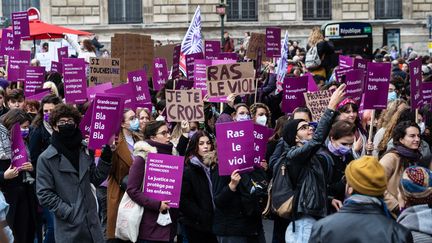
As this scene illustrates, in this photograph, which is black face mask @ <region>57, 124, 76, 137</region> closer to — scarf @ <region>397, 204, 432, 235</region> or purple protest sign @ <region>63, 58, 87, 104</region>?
scarf @ <region>397, 204, 432, 235</region>

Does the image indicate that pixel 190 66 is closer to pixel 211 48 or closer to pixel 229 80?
pixel 211 48

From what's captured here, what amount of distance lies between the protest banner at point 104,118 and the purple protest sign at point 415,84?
3512 millimetres

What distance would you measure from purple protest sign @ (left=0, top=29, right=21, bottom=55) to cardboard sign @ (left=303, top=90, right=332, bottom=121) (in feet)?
26.0

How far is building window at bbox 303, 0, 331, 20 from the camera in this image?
36.1 m

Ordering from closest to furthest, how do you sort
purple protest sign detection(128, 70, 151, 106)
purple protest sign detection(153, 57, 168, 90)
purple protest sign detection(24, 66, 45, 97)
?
purple protest sign detection(128, 70, 151, 106), purple protest sign detection(24, 66, 45, 97), purple protest sign detection(153, 57, 168, 90)

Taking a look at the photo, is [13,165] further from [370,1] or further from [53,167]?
[370,1]

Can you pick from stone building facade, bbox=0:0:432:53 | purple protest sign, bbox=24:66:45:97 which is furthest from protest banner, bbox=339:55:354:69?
stone building facade, bbox=0:0:432:53

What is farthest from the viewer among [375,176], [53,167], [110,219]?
[110,219]

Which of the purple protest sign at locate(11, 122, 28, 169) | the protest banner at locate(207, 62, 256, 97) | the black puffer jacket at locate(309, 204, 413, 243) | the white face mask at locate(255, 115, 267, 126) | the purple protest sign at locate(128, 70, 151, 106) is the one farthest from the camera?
the purple protest sign at locate(128, 70, 151, 106)

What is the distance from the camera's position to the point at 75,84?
42.1ft

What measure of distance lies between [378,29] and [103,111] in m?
27.3

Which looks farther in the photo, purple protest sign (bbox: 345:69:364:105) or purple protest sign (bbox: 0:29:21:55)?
purple protest sign (bbox: 0:29:21:55)

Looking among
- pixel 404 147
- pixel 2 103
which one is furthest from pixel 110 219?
pixel 2 103

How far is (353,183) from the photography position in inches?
239
